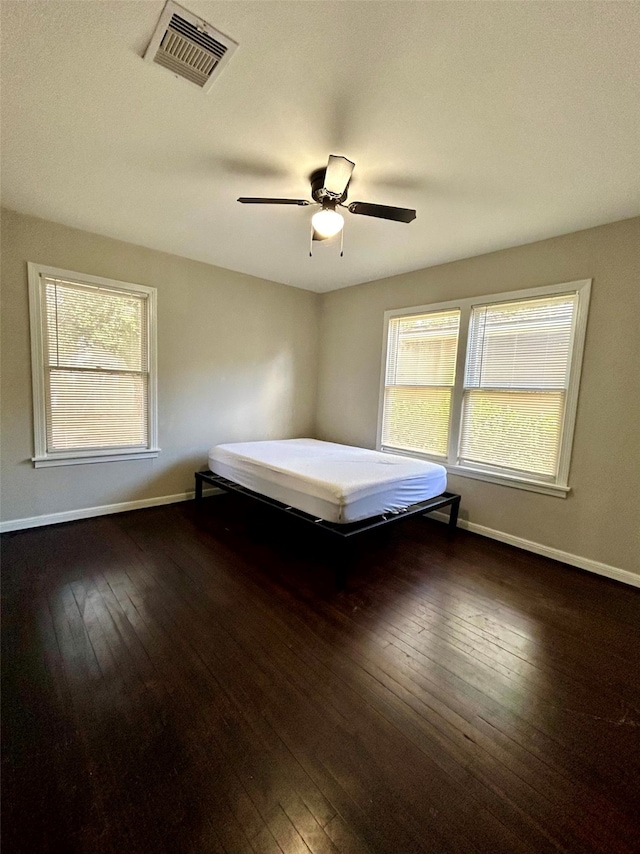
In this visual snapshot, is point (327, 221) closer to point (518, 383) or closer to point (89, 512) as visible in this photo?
point (518, 383)

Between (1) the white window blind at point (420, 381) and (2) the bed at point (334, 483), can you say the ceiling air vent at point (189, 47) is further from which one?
(1) the white window blind at point (420, 381)

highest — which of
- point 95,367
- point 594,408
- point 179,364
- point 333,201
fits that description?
point 333,201

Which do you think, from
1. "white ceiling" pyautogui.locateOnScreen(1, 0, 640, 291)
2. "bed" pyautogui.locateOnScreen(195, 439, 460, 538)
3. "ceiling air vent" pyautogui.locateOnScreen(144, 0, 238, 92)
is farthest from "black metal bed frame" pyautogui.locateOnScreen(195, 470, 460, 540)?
"ceiling air vent" pyautogui.locateOnScreen(144, 0, 238, 92)

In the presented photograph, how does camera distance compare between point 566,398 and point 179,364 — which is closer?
point 566,398

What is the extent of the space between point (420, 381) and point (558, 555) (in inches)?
82.6

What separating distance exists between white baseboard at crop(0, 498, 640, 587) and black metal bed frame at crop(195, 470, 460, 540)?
31 cm

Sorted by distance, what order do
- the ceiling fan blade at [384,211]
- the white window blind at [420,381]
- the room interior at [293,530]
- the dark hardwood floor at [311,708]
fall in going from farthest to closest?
the white window blind at [420,381] → the ceiling fan blade at [384,211] → the room interior at [293,530] → the dark hardwood floor at [311,708]

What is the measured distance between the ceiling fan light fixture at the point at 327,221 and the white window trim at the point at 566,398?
1.85m

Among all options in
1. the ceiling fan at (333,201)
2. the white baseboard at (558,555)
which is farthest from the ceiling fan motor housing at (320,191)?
the white baseboard at (558,555)

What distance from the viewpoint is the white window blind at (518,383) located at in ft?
9.80

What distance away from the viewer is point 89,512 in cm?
347

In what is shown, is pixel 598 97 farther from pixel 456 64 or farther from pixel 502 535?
pixel 502 535

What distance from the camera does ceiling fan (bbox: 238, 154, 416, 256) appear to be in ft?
6.48

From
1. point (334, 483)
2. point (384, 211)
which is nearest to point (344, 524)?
point (334, 483)
